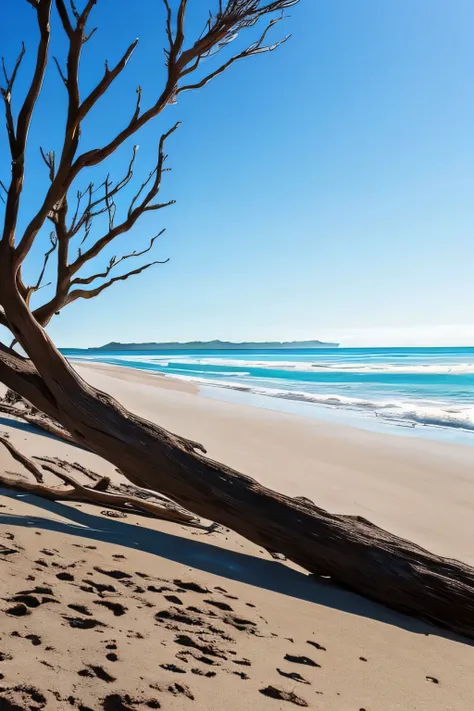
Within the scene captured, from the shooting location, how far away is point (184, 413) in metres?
13.6

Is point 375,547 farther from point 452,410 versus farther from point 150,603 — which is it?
point 452,410

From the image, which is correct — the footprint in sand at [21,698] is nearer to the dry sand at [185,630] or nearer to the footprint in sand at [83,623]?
the dry sand at [185,630]

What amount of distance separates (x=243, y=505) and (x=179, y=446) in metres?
0.66

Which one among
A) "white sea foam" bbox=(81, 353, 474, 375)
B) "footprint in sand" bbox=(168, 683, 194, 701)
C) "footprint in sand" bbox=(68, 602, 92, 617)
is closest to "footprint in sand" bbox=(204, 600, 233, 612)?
"footprint in sand" bbox=(68, 602, 92, 617)

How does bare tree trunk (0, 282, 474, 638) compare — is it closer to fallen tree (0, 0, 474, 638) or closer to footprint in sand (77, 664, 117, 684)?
fallen tree (0, 0, 474, 638)

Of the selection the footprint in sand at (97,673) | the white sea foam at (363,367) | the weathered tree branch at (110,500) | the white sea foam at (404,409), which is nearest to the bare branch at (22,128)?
the weathered tree branch at (110,500)

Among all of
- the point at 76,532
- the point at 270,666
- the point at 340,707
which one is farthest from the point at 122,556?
the point at 340,707

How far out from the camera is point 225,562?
337 cm

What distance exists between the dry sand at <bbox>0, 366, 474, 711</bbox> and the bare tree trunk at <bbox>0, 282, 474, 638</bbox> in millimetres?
171

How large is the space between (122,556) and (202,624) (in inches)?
37.1

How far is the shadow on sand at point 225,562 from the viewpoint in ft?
9.91

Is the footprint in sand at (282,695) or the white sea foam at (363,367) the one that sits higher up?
the white sea foam at (363,367)

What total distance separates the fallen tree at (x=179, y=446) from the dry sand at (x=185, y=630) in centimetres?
21

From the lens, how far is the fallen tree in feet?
10.6
